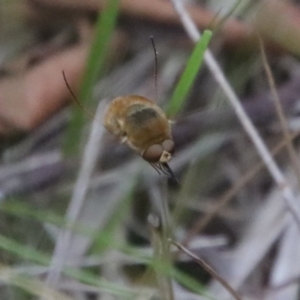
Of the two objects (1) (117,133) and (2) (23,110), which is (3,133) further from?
(1) (117,133)

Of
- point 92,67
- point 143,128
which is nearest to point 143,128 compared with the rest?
point 143,128

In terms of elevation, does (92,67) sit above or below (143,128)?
above

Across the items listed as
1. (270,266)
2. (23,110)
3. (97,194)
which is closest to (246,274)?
(270,266)

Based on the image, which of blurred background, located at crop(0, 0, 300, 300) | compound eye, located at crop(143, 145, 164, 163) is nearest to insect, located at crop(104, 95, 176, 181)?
compound eye, located at crop(143, 145, 164, 163)

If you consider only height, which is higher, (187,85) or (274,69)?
(274,69)

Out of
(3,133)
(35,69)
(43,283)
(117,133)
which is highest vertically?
(35,69)

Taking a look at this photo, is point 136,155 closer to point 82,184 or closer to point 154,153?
point 82,184

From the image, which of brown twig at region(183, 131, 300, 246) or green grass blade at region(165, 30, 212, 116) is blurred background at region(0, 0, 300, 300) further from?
green grass blade at region(165, 30, 212, 116)

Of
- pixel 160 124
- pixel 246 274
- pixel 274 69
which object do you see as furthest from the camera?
pixel 274 69
